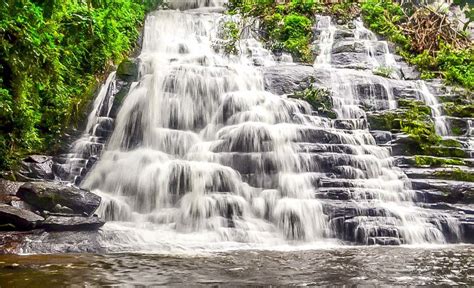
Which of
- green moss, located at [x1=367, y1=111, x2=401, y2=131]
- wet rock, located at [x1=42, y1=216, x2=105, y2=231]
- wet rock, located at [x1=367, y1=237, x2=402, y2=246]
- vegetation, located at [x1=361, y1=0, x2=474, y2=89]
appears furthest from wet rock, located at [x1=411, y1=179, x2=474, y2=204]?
wet rock, located at [x1=42, y1=216, x2=105, y2=231]

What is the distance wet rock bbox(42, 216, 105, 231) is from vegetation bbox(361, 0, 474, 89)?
37.1 feet

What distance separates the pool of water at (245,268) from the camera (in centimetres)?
376

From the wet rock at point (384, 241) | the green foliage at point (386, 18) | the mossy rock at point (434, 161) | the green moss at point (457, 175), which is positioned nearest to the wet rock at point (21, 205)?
the wet rock at point (384, 241)

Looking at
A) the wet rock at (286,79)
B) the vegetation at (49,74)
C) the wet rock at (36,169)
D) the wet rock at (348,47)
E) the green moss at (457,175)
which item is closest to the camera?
the vegetation at (49,74)

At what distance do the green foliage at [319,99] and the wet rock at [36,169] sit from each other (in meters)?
6.07

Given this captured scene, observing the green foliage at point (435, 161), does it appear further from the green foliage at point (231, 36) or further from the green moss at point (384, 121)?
the green foliage at point (231, 36)

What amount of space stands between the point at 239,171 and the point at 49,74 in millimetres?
3737

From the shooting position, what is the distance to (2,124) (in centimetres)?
841

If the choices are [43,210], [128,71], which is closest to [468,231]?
[43,210]

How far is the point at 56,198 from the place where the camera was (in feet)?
21.9

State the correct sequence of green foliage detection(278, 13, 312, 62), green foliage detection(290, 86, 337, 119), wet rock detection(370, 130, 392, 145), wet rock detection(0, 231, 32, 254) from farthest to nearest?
green foliage detection(278, 13, 312, 62) → green foliage detection(290, 86, 337, 119) → wet rock detection(370, 130, 392, 145) → wet rock detection(0, 231, 32, 254)

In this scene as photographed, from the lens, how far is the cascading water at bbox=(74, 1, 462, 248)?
22.9 feet

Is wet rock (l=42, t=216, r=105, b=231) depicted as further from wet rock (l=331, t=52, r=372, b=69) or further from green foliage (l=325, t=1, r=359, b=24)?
green foliage (l=325, t=1, r=359, b=24)

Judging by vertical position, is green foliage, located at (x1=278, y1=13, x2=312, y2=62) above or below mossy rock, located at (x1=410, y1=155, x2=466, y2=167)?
above
